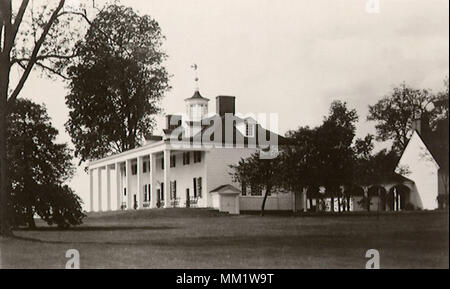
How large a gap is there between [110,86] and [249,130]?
339 cm

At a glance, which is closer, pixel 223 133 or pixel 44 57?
pixel 44 57

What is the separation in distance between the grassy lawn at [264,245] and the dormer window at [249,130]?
1929mm

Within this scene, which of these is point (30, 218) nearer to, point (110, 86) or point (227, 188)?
point (110, 86)

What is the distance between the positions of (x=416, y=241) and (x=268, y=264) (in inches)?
96.3

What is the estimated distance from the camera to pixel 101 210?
1593cm

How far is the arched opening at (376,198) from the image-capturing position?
38.9ft

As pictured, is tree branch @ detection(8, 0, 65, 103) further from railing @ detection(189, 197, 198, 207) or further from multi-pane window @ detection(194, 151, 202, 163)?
multi-pane window @ detection(194, 151, 202, 163)

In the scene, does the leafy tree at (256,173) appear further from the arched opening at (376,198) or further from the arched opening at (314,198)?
the arched opening at (376,198)

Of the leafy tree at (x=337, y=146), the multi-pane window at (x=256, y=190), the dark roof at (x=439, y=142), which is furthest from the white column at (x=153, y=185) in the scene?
the dark roof at (x=439, y=142)

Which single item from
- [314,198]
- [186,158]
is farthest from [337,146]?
[186,158]

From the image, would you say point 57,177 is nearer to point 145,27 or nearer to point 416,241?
point 145,27

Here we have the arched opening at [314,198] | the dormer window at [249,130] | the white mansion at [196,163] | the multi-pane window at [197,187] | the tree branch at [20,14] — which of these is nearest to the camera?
the arched opening at [314,198]

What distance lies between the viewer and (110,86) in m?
15.1
